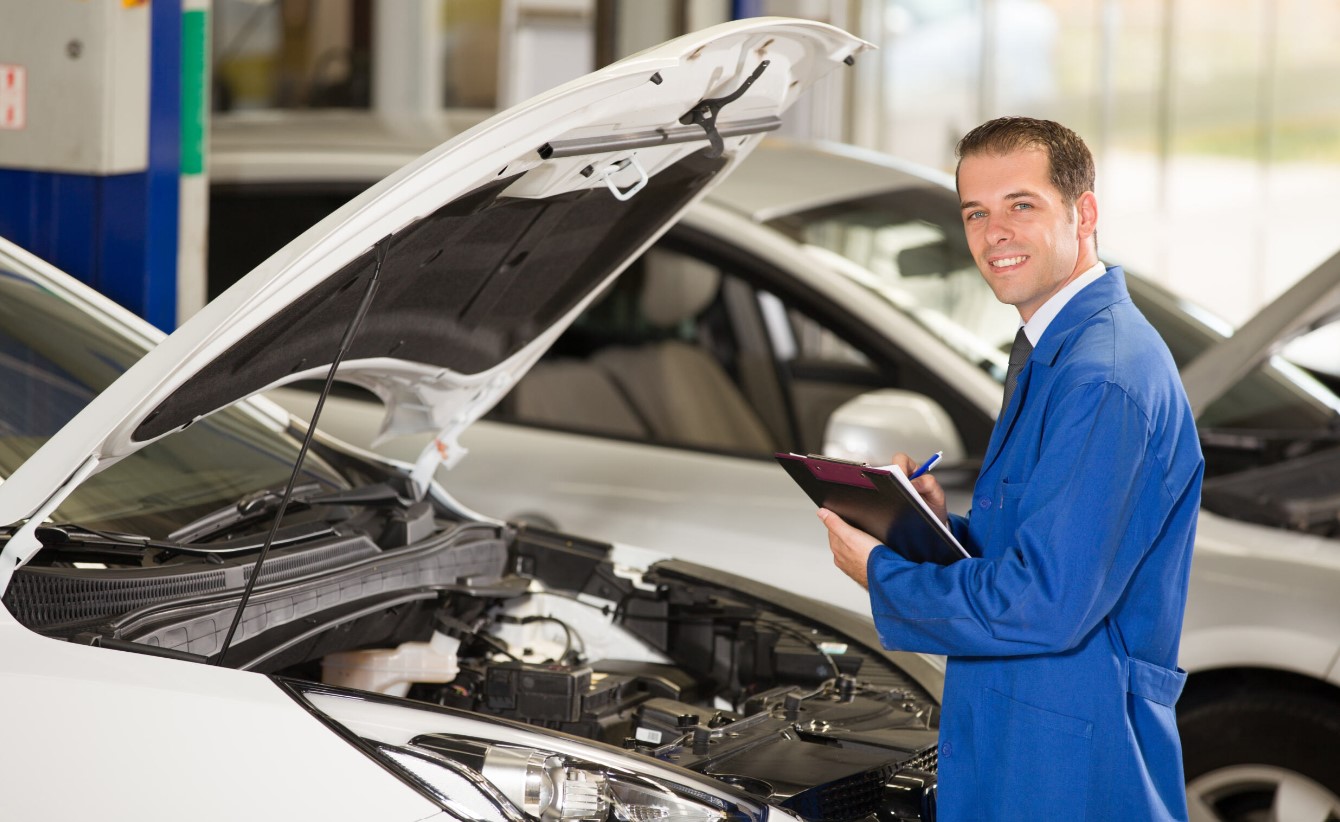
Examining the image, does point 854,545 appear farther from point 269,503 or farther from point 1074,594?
point 269,503

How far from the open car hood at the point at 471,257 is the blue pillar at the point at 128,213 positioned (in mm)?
1099

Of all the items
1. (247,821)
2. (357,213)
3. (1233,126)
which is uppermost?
(1233,126)

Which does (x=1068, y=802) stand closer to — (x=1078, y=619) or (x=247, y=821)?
(x=1078, y=619)

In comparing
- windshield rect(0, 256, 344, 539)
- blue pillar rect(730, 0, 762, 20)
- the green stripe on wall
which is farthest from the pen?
blue pillar rect(730, 0, 762, 20)

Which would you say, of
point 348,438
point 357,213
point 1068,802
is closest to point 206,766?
point 357,213

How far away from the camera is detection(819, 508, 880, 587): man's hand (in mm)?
2199

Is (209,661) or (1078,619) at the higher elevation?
(1078,619)

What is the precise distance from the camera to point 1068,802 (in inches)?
79.5

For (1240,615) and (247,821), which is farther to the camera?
(1240,615)

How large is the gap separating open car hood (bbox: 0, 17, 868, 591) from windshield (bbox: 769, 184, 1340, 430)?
1258 millimetres

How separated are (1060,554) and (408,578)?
1321 millimetres

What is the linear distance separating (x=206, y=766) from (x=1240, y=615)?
241 cm

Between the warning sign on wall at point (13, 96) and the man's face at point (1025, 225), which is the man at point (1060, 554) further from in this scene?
the warning sign on wall at point (13, 96)

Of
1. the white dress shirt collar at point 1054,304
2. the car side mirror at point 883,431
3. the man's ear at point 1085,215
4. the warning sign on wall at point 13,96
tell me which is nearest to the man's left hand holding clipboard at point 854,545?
the white dress shirt collar at point 1054,304
